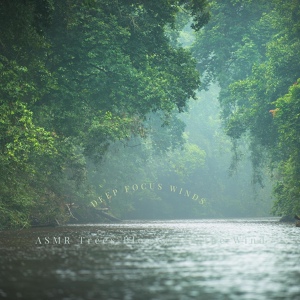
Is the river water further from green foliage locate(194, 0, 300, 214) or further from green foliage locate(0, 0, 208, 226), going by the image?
green foliage locate(194, 0, 300, 214)

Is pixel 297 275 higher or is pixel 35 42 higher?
pixel 35 42

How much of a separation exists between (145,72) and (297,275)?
27.1m

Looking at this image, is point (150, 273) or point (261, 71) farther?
point (261, 71)

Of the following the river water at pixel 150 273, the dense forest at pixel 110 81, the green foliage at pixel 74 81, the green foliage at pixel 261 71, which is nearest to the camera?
the river water at pixel 150 273

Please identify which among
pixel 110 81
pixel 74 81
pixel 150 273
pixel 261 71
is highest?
pixel 261 71

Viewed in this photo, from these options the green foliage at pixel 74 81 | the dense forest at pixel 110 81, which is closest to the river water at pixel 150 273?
the dense forest at pixel 110 81

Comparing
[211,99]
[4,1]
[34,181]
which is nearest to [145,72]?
[34,181]

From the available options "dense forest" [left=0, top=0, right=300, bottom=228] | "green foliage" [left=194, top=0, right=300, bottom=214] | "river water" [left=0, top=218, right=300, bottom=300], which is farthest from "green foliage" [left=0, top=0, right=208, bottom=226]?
"river water" [left=0, top=218, right=300, bottom=300]

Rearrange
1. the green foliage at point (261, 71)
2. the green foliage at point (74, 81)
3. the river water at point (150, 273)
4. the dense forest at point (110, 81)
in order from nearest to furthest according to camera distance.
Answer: the river water at point (150, 273)
the green foliage at point (74, 81)
the dense forest at point (110, 81)
the green foliage at point (261, 71)

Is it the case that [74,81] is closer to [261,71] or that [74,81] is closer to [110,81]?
[110,81]

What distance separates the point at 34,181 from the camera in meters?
37.8

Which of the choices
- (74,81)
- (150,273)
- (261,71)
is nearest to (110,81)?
(74,81)

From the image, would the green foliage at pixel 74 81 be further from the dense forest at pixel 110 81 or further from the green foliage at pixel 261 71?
the green foliage at pixel 261 71

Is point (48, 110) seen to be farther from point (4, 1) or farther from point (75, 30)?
point (4, 1)
